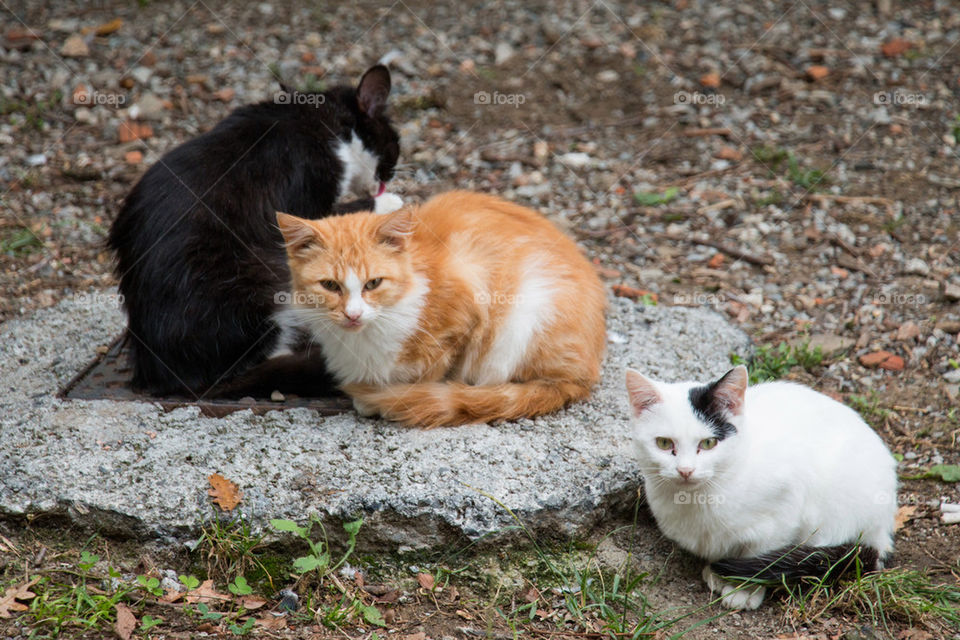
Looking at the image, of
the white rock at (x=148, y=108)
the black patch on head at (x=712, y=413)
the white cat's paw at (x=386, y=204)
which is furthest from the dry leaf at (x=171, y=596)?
the white rock at (x=148, y=108)

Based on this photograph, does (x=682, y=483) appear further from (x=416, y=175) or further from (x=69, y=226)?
(x=69, y=226)

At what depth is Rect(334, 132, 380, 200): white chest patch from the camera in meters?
4.45

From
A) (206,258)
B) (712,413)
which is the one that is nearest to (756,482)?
(712,413)

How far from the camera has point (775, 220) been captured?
5871 millimetres

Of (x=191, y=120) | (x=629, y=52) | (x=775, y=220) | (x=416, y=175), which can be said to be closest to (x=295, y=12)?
(x=191, y=120)

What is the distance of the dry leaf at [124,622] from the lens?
287 cm

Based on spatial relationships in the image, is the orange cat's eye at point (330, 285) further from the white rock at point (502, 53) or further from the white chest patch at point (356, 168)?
the white rock at point (502, 53)

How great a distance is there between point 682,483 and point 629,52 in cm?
511

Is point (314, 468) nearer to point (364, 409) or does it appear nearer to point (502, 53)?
point (364, 409)

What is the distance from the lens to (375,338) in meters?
3.50

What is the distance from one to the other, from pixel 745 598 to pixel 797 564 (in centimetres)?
22

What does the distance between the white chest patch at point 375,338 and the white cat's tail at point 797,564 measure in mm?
1439

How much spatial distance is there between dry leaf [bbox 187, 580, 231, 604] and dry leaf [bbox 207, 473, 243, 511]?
0.27 metres

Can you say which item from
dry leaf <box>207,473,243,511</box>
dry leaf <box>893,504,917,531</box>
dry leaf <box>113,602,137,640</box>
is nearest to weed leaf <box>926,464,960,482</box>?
dry leaf <box>893,504,917,531</box>
